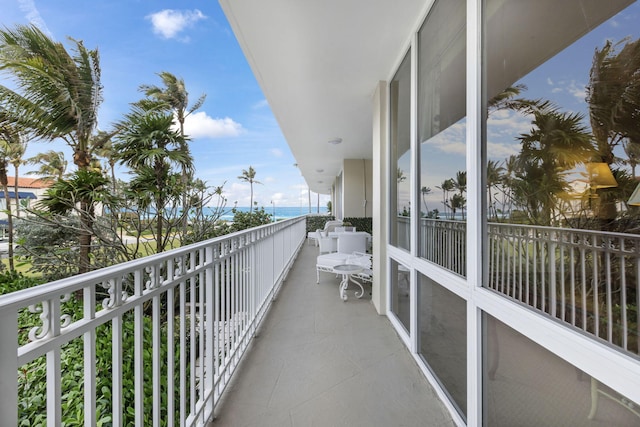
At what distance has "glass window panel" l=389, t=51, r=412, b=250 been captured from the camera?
8.57 feet

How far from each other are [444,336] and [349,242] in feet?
11.9

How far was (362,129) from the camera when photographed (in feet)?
17.0

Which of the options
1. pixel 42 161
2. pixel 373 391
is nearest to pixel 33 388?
pixel 373 391

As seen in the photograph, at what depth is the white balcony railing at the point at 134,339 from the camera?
0.67 meters

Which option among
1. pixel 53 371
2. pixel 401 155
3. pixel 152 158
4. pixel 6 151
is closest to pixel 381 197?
pixel 401 155

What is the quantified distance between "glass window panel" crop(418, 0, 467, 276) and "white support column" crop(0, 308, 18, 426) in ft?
5.82

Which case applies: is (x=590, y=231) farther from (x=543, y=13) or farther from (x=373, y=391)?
(x=373, y=391)

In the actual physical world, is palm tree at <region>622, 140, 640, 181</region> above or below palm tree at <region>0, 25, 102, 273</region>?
below

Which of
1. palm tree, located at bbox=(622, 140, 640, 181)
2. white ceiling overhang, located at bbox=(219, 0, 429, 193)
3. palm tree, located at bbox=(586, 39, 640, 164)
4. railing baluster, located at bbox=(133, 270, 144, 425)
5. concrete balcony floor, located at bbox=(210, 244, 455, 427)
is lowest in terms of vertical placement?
concrete balcony floor, located at bbox=(210, 244, 455, 427)

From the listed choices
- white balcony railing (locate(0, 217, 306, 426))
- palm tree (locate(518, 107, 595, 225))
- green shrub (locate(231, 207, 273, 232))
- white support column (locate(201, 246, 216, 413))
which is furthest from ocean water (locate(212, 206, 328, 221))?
palm tree (locate(518, 107, 595, 225))

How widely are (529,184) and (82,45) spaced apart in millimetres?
7963

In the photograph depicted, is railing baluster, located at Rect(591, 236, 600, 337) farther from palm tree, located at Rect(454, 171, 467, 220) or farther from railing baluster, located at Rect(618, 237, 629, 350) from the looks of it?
palm tree, located at Rect(454, 171, 467, 220)

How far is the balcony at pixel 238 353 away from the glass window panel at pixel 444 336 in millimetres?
118

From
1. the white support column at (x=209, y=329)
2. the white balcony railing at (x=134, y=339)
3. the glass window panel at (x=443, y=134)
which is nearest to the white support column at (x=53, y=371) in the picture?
the white balcony railing at (x=134, y=339)
